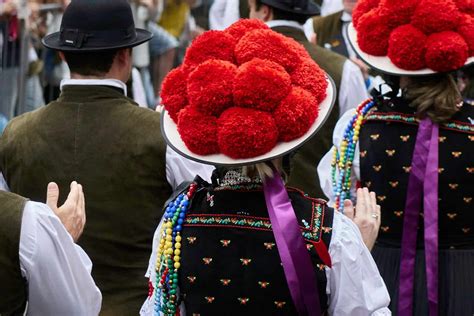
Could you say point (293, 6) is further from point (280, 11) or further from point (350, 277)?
Answer: point (350, 277)

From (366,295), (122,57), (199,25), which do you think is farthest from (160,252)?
(199,25)

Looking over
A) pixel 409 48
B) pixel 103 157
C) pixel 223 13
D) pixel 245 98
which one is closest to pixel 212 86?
pixel 245 98

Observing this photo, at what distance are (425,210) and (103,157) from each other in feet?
4.62

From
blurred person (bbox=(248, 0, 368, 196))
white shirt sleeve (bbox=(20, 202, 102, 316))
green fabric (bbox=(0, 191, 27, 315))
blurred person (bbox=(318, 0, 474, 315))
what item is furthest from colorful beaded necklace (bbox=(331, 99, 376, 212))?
green fabric (bbox=(0, 191, 27, 315))

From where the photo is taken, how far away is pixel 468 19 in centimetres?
477

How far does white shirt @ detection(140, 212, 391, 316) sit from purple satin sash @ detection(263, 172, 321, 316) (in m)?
0.07

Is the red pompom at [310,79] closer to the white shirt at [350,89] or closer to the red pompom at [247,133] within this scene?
the red pompom at [247,133]

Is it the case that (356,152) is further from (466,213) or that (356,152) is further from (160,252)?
(160,252)

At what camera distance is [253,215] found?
3.44 metres

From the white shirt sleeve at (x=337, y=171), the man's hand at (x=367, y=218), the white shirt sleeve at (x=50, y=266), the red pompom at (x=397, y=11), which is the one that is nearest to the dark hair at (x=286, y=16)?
the white shirt sleeve at (x=337, y=171)

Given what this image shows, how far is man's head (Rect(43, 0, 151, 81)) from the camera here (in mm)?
4582

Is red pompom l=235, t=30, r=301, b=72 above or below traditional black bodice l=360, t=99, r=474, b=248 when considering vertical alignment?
above

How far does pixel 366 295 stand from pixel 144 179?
1.33 metres

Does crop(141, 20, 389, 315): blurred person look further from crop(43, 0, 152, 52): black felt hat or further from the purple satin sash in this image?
crop(43, 0, 152, 52): black felt hat
